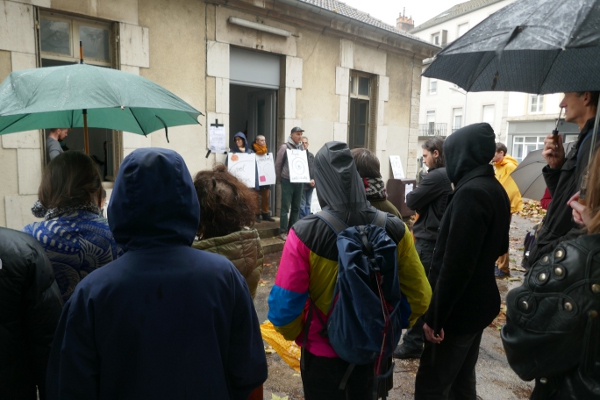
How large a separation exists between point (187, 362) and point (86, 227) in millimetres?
1021

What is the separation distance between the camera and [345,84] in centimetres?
885

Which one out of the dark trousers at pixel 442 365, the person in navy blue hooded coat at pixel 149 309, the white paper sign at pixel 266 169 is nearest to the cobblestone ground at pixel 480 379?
the dark trousers at pixel 442 365

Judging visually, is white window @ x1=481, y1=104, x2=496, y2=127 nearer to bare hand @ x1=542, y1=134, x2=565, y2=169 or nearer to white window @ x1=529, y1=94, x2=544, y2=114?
white window @ x1=529, y1=94, x2=544, y2=114

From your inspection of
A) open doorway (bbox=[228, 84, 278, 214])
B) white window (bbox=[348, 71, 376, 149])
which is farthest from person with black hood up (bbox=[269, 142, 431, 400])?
white window (bbox=[348, 71, 376, 149])

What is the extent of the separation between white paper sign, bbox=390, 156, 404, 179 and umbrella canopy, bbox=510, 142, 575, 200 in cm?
494

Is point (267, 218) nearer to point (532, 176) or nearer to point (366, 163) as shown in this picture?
point (532, 176)

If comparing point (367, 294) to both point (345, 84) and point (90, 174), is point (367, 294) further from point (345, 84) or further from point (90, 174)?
point (345, 84)

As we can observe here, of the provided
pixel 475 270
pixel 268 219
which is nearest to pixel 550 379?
pixel 475 270

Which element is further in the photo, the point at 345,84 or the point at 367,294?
the point at 345,84

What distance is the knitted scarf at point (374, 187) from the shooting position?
2.68 metres

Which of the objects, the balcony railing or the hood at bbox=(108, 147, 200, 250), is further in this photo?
the balcony railing

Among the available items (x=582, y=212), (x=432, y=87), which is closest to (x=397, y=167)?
(x=582, y=212)

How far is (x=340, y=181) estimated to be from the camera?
6.50ft

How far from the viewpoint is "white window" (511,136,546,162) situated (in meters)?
28.1
